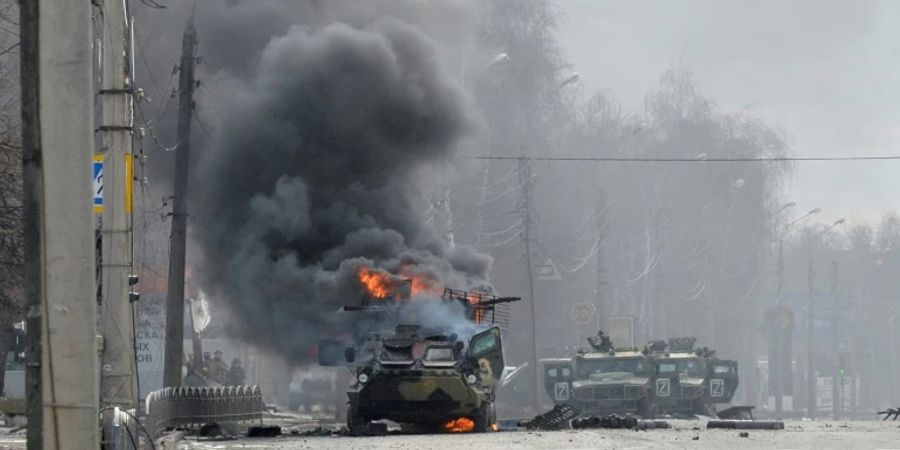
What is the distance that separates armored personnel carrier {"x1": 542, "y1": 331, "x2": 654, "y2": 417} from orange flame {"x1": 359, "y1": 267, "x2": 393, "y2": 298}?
8.78 metres

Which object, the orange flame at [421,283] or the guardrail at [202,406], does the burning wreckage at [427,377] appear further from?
the guardrail at [202,406]

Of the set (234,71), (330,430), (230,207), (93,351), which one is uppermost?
(234,71)

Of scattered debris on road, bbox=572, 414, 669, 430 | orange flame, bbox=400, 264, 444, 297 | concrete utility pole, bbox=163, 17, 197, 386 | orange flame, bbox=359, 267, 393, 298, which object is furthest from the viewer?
concrete utility pole, bbox=163, 17, 197, 386

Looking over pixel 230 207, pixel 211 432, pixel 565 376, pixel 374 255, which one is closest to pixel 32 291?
pixel 211 432

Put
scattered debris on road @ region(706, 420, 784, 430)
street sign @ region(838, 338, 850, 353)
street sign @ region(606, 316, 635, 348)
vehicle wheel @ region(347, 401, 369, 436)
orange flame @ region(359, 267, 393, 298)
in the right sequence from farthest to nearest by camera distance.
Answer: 1. street sign @ region(838, 338, 850, 353)
2. street sign @ region(606, 316, 635, 348)
3. orange flame @ region(359, 267, 393, 298)
4. scattered debris on road @ region(706, 420, 784, 430)
5. vehicle wheel @ region(347, 401, 369, 436)

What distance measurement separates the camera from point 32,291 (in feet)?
34.9

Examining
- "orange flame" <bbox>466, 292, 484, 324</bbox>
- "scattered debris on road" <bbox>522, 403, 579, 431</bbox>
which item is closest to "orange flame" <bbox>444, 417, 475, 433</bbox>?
"scattered debris on road" <bbox>522, 403, 579, 431</bbox>

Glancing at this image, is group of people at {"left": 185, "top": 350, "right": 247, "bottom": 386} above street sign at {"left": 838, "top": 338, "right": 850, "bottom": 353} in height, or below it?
above

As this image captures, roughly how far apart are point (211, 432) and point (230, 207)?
757cm

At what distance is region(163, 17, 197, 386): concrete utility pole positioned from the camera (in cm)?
2819

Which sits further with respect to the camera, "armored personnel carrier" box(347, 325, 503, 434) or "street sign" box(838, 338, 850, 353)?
"street sign" box(838, 338, 850, 353)

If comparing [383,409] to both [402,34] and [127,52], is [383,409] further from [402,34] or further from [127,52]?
[402,34]

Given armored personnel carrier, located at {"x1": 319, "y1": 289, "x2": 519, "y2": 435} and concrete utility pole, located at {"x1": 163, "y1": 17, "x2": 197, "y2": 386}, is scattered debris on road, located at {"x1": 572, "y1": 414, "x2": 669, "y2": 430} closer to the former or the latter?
armored personnel carrier, located at {"x1": 319, "y1": 289, "x2": 519, "y2": 435}

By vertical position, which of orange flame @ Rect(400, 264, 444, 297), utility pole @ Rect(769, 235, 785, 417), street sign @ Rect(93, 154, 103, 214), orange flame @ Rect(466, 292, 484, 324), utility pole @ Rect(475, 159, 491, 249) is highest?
utility pole @ Rect(475, 159, 491, 249)
